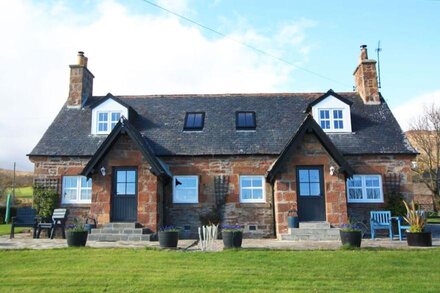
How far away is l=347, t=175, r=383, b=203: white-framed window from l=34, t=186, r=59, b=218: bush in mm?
13618

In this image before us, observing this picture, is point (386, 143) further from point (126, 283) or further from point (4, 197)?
point (4, 197)

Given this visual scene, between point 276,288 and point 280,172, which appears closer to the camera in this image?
point 276,288

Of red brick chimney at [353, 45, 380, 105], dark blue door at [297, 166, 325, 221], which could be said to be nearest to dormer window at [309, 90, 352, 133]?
red brick chimney at [353, 45, 380, 105]

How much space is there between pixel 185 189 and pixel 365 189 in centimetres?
839

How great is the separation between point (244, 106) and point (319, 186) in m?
6.74

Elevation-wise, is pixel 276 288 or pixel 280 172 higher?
pixel 280 172

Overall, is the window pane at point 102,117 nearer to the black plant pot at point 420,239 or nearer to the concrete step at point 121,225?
the concrete step at point 121,225

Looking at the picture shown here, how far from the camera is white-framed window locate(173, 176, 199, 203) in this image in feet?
59.0

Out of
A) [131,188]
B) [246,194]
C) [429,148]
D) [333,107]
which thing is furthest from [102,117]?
[429,148]

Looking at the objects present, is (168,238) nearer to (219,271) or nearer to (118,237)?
(118,237)

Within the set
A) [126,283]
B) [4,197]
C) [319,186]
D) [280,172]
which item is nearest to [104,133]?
[280,172]

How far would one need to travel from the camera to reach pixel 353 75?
22.7 metres

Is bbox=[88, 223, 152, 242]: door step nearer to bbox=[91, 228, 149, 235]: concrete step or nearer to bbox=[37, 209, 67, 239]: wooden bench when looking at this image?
bbox=[91, 228, 149, 235]: concrete step

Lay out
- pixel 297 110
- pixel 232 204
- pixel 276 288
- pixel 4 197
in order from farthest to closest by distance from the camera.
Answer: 1. pixel 4 197
2. pixel 297 110
3. pixel 232 204
4. pixel 276 288
